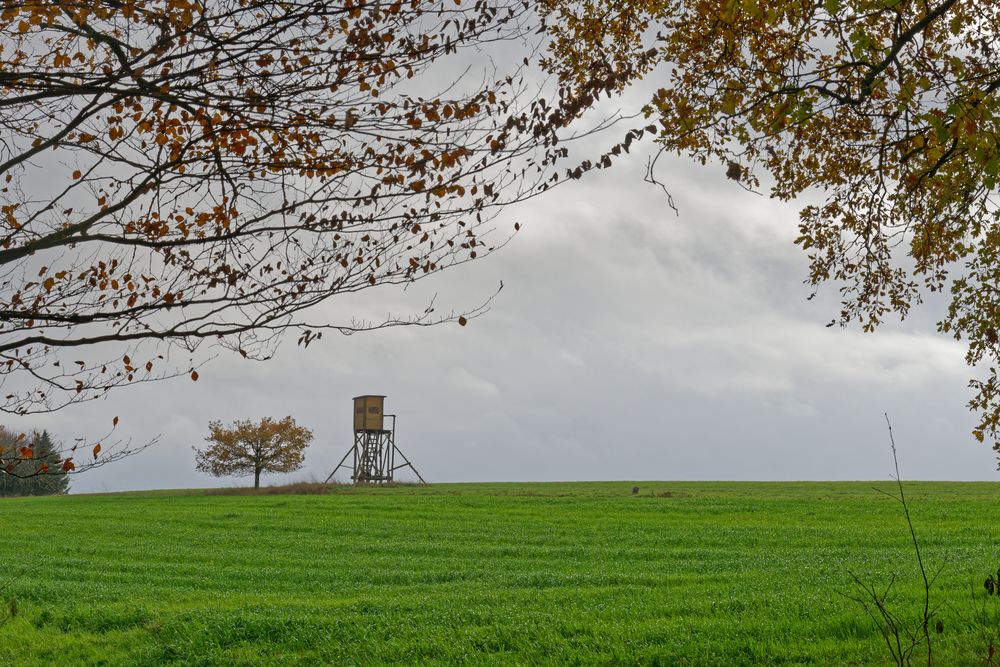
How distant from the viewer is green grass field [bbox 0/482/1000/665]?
941 centimetres

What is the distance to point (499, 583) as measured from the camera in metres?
14.6

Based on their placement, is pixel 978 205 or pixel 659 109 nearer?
pixel 659 109

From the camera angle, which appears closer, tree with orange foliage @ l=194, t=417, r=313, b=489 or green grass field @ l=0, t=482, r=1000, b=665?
green grass field @ l=0, t=482, r=1000, b=665

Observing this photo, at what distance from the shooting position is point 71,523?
1182 inches

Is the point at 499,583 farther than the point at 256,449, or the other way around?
the point at 256,449

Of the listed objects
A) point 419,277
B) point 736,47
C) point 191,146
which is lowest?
point 419,277

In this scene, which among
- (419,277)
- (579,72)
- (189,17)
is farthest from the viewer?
(579,72)

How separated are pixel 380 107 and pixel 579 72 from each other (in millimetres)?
3741

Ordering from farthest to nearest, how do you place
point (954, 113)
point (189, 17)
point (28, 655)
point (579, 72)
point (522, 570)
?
point (522, 570)
point (28, 655)
point (579, 72)
point (189, 17)
point (954, 113)

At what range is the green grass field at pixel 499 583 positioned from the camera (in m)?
9.41

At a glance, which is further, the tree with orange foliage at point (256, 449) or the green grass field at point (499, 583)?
the tree with orange foliage at point (256, 449)

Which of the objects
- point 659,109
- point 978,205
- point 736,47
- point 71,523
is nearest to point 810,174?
point 978,205

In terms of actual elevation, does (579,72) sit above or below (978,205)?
above

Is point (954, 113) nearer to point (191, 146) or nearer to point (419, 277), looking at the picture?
point (419, 277)
